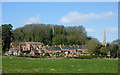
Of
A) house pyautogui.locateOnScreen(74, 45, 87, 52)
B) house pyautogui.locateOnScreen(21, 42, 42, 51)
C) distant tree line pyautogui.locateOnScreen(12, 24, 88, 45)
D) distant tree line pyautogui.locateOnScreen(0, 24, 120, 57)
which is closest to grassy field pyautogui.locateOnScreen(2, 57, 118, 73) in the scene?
house pyautogui.locateOnScreen(21, 42, 42, 51)

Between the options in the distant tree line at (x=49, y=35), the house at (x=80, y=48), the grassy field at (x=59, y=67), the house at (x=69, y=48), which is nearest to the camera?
the grassy field at (x=59, y=67)

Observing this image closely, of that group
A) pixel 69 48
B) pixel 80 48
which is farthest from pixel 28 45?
pixel 80 48

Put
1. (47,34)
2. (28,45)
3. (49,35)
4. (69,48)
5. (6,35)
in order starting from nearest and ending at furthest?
(6,35), (28,45), (69,48), (47,34), (49,35)

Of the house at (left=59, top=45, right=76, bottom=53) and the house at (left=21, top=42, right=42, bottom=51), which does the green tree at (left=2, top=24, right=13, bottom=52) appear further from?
the house at (left=59, top=45, right=76, bottom=53)

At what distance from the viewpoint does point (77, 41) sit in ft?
332

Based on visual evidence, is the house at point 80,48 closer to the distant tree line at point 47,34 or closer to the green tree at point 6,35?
the distant tree line at point 47,34

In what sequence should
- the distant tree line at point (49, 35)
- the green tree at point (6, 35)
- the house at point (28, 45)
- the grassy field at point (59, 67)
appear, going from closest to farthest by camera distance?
1. the grassy field at point (59, 67)
2. the green tree at point (6, 35)
3. the house at point (28, 45)
4. the distant tree line at point (49, 35)

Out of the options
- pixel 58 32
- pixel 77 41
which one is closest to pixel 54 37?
pixel 58 32

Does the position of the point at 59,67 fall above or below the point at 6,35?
below

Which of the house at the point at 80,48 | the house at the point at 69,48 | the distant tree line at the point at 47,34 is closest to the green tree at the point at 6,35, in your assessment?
the distant tree line at the point at 47,34

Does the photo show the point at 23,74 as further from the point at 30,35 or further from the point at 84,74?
the point at 30,35

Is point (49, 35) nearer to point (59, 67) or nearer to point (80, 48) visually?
point (80, 48)

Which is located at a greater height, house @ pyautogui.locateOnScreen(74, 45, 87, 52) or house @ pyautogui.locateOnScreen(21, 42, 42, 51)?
house @ pyautogui.locateOnScreen(21, 42, 42, 51)

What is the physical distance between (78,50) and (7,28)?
32.7 metres
